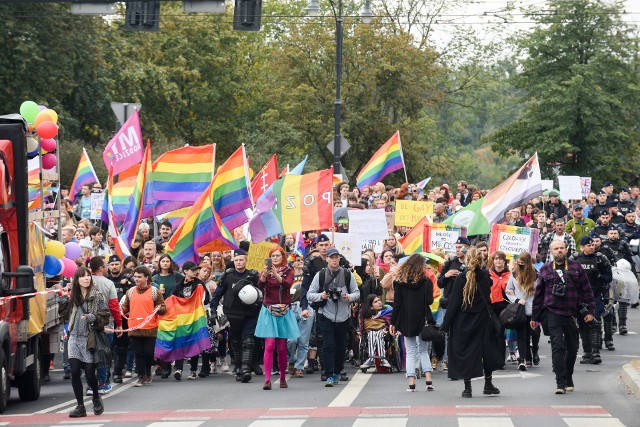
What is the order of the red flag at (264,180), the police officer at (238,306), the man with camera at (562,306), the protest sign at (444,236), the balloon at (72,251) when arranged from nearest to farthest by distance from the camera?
the man with camera at (562,306), the police officer at (238,306), the balloon at (72,251), the protest sign at (444,236), the red flag at (264,180)

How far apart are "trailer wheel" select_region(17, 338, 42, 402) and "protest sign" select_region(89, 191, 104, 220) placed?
1145cm

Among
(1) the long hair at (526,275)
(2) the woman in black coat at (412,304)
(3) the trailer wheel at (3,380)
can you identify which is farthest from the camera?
(1) the long hair at (526,275)

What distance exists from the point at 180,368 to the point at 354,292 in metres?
2.88

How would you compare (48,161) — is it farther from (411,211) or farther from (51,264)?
(411,211)

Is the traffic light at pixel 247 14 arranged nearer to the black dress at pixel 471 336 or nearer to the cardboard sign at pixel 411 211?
the cardboard sign at pixel 411 211

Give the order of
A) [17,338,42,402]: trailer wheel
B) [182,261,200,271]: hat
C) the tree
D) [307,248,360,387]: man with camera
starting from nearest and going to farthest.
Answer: [17,338,42,402]: trailer wheel → [307,248,360,387]: man with camera → [182,261,200,271]: hat → the tree

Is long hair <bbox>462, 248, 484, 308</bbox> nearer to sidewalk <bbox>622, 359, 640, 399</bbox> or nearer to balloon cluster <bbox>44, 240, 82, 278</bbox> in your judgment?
sidewalk <bbox>622, 359, 640, 399</bbox>

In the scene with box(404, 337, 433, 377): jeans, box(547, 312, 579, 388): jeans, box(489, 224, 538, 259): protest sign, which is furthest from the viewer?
box(489, 224, 538, 259): protest sign

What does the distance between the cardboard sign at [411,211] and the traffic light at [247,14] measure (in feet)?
16.6

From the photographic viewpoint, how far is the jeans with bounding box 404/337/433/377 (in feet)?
55.6

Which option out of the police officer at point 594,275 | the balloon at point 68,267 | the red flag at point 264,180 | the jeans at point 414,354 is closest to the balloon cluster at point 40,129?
the balloon at point 68,267

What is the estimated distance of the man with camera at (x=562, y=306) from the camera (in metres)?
16.3

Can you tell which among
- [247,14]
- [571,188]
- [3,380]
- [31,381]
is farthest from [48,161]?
[571,188]

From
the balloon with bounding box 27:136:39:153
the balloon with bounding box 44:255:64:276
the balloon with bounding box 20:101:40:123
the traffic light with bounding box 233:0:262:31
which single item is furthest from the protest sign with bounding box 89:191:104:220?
the balloon with bounding box 27:136:39:153
